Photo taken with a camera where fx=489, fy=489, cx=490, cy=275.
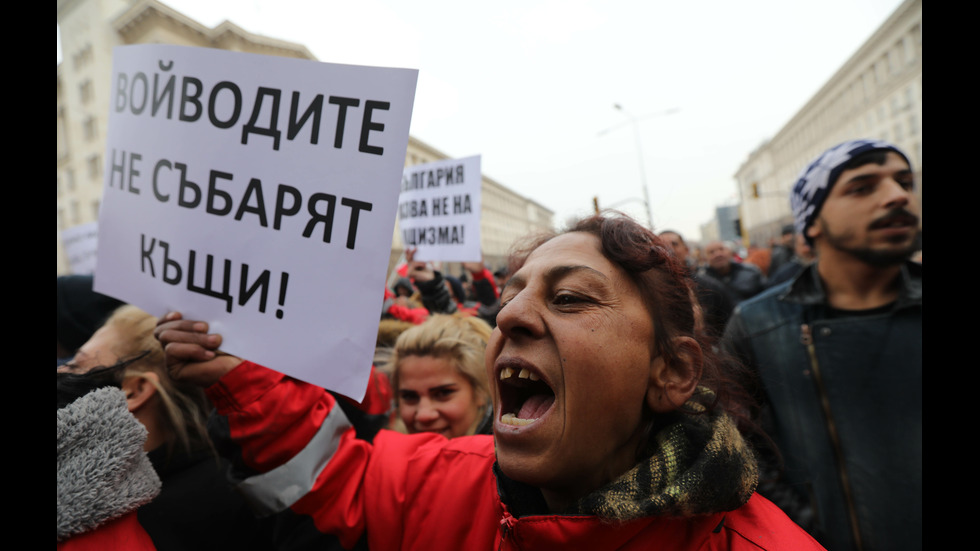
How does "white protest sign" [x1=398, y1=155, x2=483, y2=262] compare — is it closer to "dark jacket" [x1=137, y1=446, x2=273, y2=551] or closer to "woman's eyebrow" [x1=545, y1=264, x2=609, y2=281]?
"dark jacket" [x1=137, y1=446, x2=273, y2=551]

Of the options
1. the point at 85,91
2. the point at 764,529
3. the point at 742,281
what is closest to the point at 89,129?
the point at 85,91

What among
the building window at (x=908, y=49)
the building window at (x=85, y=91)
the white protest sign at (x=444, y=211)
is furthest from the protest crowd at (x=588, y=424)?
the building window at (x=908, y=49)

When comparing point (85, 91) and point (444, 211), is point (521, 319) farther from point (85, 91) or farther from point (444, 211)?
point (85, 91)

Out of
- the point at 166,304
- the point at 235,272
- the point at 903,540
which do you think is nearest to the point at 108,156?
the point at 166,304

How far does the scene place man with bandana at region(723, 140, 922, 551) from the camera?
1.77 m

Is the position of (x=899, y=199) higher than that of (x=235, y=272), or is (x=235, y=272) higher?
(x=899, y=199)

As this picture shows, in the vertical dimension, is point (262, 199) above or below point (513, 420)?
above

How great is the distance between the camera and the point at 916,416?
5.75 feet

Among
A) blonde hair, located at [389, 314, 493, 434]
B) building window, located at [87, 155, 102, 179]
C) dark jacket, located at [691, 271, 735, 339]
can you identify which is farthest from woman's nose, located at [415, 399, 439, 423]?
building window, located at [87, 155, 102, 179]

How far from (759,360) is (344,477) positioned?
1731mm

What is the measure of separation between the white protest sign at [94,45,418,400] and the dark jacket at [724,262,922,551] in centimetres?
171

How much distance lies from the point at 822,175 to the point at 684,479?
1.79 m

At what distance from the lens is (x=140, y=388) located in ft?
5.13
